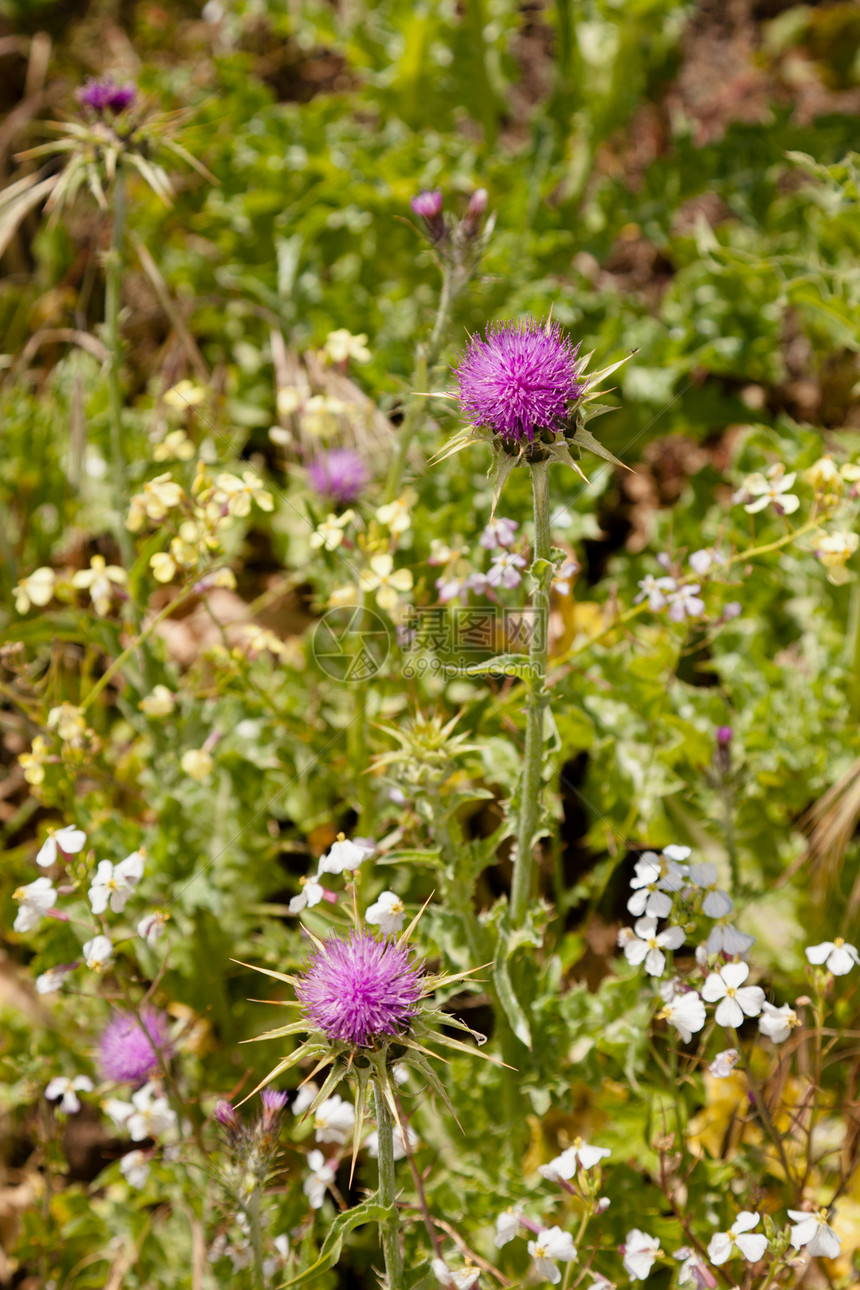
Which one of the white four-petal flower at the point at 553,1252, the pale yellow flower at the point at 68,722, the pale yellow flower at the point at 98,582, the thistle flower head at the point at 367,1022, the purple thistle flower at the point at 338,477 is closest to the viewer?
the thistle flower head at the point at 367,1022

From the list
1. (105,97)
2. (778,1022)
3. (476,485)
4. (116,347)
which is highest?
(105,97)

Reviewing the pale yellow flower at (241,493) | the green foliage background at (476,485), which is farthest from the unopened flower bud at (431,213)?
the pale yellow flower at (241,493)

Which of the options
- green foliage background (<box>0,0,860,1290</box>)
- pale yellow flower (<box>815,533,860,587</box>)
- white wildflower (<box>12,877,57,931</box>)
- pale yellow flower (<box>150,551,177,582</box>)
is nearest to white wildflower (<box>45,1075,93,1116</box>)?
green foliage background (<box>0,0,860,1290</box>)

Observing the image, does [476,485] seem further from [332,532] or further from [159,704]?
[159,704]

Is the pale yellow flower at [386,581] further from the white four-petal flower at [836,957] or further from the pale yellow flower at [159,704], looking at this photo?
the white four-petal flower at [836,957]

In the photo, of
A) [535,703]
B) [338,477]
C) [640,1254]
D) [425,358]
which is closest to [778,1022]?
[640,1254]

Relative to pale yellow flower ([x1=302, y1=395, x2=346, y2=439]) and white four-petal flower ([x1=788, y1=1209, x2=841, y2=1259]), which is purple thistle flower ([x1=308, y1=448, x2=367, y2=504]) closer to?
pale yellow flower ([x1=302, y1=395, x2=346, y2=439])
